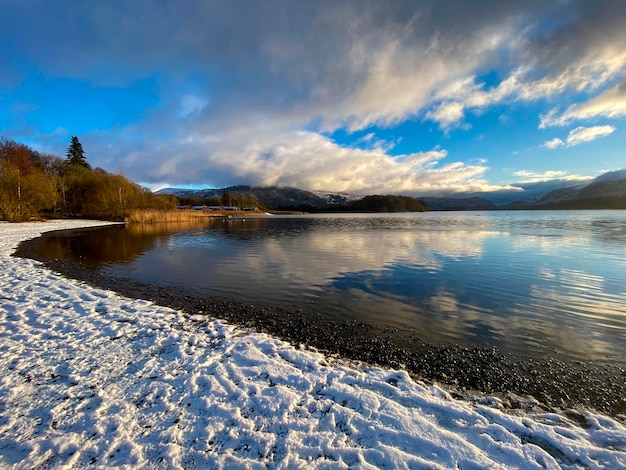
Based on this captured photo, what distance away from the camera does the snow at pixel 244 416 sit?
369cm

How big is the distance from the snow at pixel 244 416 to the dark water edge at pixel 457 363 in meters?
0.48

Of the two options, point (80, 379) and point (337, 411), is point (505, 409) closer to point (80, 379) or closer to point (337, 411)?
point (337, 411)

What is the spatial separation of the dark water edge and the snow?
1.59 feet

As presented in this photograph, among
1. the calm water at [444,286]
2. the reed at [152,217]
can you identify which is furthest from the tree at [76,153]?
the calm water at [444,286]

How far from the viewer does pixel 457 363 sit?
652 cm

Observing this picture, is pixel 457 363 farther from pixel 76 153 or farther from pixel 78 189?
pixel 76 153

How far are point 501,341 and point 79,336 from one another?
10995mm

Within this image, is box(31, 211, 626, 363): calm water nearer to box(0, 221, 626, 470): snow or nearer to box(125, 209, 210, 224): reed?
box(0, 221, 626, 470): snow

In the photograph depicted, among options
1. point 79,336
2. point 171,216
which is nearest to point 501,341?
point 79,336

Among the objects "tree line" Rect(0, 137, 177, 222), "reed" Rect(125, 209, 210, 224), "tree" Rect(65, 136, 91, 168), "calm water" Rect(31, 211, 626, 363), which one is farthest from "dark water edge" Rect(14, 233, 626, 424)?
"tree" Rect(65, 136, 91, 168)

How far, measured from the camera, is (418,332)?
830cm

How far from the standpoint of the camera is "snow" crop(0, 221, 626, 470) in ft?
12.1

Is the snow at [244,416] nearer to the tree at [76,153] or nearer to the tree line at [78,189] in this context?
the tree line at [78,189]

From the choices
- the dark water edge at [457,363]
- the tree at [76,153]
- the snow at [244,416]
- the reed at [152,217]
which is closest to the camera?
the snow at [244,416]
